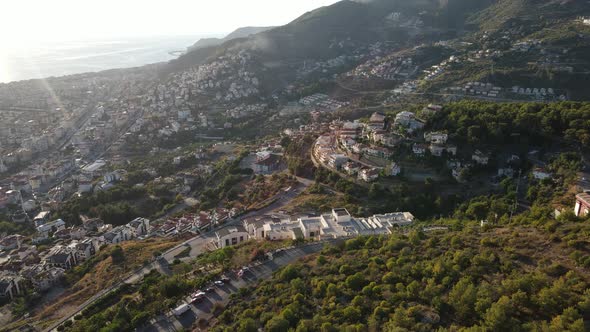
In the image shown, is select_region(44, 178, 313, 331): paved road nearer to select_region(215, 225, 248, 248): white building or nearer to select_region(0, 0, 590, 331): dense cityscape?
select_region(0, 0, 590, 331): dense cityscape

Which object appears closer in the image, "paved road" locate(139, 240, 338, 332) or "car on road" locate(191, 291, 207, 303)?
"paved road" locate(139, 240, 338, 332)

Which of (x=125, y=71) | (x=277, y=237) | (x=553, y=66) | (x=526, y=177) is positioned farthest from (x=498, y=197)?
(x=125, y=71)

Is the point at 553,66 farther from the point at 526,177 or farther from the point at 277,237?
the point at 277,237

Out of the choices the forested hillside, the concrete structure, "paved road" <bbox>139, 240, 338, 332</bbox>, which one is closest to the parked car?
"paved road" <bbox>139, 240, 338, 332</bbox>

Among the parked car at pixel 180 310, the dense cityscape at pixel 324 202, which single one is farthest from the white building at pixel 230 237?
the parked car at pixel 180 310

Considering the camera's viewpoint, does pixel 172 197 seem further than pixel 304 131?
No

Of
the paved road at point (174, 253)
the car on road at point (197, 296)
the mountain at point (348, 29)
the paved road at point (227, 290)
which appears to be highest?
the mountain at point (348, 29)

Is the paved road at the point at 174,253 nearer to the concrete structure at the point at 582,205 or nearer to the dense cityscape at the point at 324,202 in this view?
the dense cityscape at the point at 324,202

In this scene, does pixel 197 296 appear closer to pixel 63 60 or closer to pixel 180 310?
pixel 180 310

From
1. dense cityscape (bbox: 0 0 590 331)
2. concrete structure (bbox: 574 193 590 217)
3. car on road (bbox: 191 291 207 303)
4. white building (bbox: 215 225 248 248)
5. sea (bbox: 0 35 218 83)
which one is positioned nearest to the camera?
dense cityscape (bbox: 0 0 590 331)
